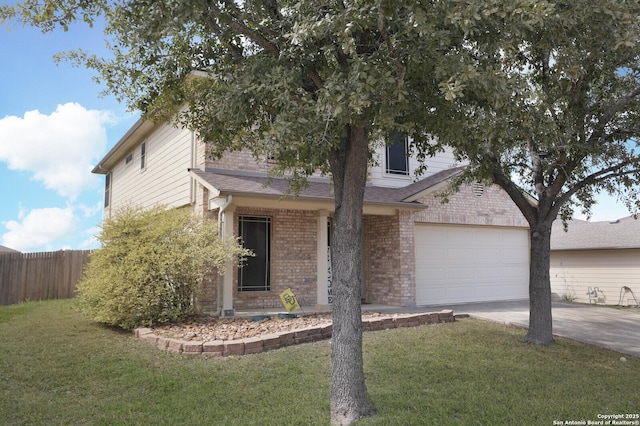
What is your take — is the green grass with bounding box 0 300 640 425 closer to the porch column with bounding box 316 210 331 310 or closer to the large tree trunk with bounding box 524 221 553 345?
the large tree trunk with bounding box 524 221 553 345

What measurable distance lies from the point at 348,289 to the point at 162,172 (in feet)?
35.9

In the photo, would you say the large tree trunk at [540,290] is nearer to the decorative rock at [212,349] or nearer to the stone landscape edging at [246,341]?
the stone landscape edging at [246,341]

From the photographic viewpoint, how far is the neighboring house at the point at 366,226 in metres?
11.5

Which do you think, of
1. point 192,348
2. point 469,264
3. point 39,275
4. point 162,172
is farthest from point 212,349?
point 39,275

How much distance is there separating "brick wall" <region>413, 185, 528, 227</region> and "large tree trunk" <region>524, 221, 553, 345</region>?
4888 millimetres

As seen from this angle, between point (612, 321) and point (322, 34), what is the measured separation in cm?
1021

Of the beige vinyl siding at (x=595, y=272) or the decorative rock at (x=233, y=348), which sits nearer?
the decorative rock at (x=233, y=348)

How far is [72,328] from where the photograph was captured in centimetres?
930

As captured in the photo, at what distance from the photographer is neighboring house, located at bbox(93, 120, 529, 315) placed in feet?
37.8

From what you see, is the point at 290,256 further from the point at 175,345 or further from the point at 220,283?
the point at 175,345

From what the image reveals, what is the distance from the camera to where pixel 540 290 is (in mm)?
8312

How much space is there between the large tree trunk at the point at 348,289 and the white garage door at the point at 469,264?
8.95 metres

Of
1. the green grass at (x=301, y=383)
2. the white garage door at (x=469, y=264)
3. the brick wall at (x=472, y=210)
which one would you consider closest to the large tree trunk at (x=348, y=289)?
the green grass at (x=301, y=383)

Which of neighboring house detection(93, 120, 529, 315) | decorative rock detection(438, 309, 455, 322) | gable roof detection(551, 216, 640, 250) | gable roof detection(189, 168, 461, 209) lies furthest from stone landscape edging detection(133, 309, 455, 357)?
gable roof detection(551, 216, 640, 250)
